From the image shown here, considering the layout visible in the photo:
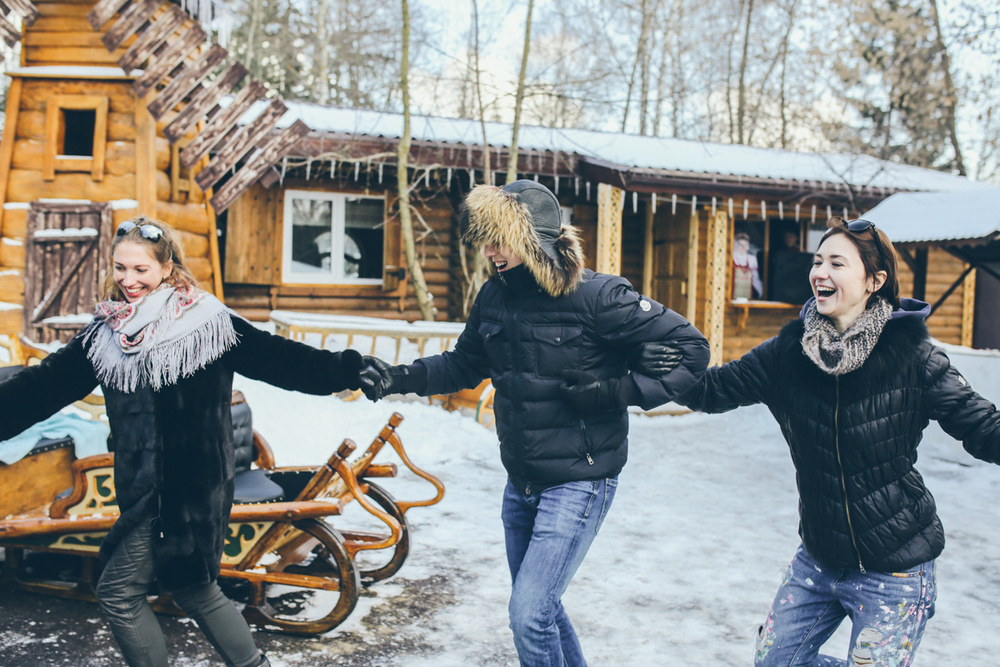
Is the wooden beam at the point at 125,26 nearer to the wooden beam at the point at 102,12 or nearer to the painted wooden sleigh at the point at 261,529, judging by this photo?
the wooden beam at the point at 102,12

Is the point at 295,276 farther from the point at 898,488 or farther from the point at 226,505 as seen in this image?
the point at 898,488

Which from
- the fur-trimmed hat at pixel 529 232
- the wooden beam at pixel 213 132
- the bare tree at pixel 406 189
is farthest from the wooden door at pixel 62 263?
the fur-trimmed hat at pixel 529 232

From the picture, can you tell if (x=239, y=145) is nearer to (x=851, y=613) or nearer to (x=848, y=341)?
(x=848, y=341)

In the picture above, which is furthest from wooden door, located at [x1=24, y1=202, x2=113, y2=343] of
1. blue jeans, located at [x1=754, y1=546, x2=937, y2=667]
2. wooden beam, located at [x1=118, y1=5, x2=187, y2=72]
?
blue jeans, located at [x1=754, y1=546, x2=937, y2=667]

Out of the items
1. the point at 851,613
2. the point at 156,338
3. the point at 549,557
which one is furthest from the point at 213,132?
the point at 851,613

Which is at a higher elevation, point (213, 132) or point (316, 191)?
point (213, 132)

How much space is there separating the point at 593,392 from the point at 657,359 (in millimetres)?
218

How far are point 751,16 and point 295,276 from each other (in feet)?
57.1

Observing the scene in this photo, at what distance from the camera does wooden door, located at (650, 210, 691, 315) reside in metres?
12.2

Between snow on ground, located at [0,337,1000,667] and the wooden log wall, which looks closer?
snow on ground, located at [0,337,1000,667]

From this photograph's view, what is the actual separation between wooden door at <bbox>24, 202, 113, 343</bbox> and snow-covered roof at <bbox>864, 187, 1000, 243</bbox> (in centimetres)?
830

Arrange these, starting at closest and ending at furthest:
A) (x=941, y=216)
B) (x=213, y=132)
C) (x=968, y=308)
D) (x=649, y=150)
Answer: (x=213, y=132) < (x=941, y=216) < (x=649, y=150) < (x=968, y=308)

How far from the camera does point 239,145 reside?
8.59 meters

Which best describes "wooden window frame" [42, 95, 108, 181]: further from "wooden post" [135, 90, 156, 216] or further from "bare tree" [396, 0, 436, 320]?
"bare tree" [396, 0, 436, 320]
